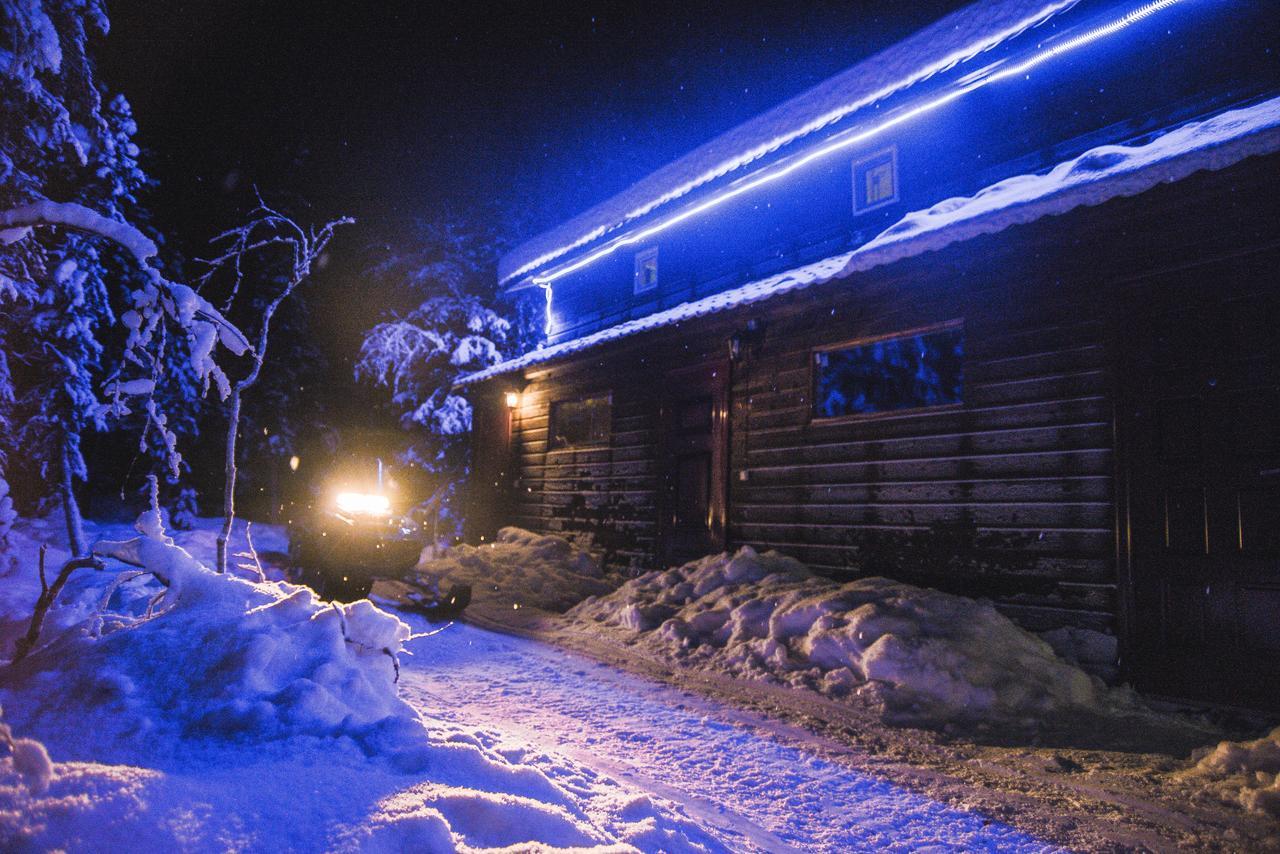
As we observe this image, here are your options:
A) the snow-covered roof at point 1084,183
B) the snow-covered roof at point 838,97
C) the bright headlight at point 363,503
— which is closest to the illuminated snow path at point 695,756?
the bright headlight at point 363,503

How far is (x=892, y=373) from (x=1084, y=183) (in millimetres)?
3061

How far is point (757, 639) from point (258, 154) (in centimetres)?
2069

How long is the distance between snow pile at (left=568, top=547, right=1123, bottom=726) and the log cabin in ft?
3.15

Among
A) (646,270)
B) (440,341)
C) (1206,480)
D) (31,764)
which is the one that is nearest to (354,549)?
(31,764)

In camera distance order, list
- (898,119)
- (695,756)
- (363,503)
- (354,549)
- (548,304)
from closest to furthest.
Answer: (695,756), (354,549), (898,119), (363,503), (548,304)

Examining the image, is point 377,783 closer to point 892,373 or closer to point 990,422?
point 990,422

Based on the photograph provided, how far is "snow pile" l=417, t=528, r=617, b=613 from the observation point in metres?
9.67

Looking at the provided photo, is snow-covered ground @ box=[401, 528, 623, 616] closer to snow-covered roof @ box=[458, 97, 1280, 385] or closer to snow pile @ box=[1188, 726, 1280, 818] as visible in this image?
snow-covered roof @ box=[458, 97, 1280, 385]

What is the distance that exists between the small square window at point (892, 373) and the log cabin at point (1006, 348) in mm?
39

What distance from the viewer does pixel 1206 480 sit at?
5207 millimetres

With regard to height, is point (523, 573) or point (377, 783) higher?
point (377, 783)

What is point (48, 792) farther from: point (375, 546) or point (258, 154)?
point (258, 154)

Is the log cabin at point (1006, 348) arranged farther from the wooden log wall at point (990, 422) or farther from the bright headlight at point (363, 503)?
the bright headlight at point (363, 503)

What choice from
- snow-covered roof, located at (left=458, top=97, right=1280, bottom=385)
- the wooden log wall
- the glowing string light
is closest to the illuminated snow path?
the wooden log wall
